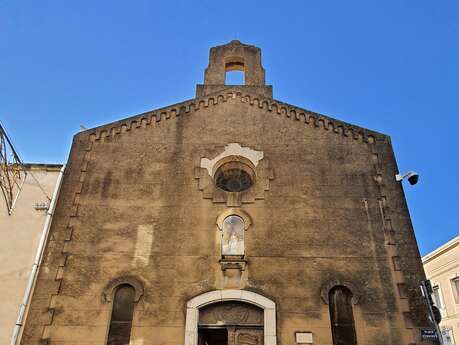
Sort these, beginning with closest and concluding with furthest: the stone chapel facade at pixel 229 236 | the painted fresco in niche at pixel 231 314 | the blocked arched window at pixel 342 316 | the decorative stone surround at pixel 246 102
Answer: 1. the blocked arched window at pixel 342 316
2. the stone chapel facade at pixel 229 236
3. the painted fresco in niche at pixel 231 314
4. the decorative stone surround at pixel 246 102

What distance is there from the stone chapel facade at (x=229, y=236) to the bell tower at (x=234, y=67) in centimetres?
289

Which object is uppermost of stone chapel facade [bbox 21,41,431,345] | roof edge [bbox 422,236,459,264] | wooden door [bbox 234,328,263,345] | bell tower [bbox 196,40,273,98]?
bell tower [bbox 196,40,273,98]

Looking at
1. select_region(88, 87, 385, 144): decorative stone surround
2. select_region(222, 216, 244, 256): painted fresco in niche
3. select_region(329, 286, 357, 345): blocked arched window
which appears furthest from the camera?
select_region(88, 87, 385, 144): decorative stone surround

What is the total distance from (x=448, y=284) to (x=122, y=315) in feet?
68.7

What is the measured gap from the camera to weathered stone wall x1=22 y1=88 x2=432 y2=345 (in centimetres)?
1108

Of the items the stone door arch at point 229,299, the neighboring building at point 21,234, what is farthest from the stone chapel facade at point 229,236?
the neighboring building at point 21,234

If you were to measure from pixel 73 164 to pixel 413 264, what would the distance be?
11465 millimetres

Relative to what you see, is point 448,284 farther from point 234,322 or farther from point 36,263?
point 36,263

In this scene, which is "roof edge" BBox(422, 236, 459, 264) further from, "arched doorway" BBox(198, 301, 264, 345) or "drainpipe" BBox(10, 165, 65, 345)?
"drainpipe" BBox(10, 165, 65, 345)

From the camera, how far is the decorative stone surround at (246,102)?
47.6ft

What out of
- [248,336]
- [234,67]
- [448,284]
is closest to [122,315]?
[248,336]

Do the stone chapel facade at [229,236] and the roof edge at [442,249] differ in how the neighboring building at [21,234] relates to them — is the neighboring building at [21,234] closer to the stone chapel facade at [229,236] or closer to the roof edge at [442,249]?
the stone chapel facade at [229,236]

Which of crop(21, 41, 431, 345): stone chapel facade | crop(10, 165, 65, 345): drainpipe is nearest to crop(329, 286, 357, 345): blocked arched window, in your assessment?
crop(21, 41, 431, 345): stone chapel facade

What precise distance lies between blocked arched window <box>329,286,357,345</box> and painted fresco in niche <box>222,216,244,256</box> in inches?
117
